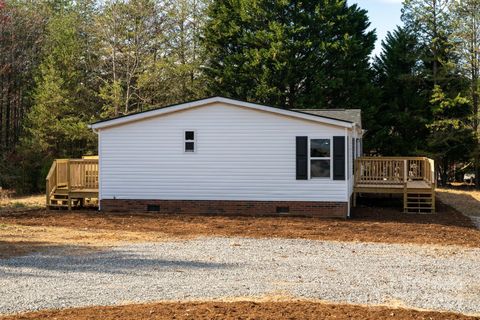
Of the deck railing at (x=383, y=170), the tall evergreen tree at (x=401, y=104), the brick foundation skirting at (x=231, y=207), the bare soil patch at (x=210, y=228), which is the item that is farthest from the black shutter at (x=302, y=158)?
the tall evergreen tree at (x=401, y=104)

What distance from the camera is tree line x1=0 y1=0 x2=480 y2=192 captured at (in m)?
32.1

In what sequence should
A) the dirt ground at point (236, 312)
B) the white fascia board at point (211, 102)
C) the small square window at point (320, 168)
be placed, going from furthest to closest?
the small square window at point (320, 168) → the white fascia board at point (211, 102) → the dirt ground at point (236, 312)

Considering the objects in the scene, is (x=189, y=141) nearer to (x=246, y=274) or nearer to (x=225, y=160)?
(x=225, y=160)

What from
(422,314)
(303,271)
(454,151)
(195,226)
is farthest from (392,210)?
(454,151)

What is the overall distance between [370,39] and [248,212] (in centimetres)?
2134

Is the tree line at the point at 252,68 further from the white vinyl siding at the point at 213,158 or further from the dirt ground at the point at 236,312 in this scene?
the dirt ground at the point at 236,312

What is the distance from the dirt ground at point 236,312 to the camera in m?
6.60

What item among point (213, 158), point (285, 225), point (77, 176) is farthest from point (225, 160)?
point (77, 176)

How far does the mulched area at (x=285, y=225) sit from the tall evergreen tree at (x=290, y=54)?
14938mm

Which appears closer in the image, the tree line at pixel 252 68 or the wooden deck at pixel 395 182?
the wooden deck at pixel 395 182

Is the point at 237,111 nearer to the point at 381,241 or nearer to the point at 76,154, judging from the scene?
the point at 381,241

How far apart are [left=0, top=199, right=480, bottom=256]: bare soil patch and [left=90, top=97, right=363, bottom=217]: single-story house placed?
2.45ft

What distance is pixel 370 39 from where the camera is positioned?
35.3 meters

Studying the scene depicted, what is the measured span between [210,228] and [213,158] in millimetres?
3284
